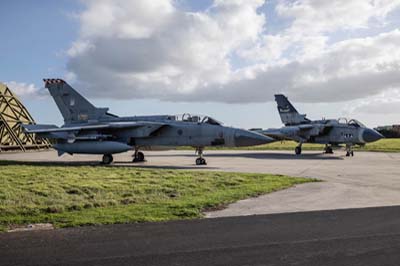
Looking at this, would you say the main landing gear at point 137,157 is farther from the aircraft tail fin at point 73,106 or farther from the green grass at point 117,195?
the green grass at point 117,195

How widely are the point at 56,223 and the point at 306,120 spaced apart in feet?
99.3

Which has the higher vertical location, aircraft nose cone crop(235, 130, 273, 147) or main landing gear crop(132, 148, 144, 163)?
aircraft nose cone crop(235, 130, 273, 147)

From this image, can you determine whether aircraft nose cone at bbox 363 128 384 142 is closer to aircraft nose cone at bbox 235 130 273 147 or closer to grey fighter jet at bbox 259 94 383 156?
grey fighter jet at bbox 259 94 383 156

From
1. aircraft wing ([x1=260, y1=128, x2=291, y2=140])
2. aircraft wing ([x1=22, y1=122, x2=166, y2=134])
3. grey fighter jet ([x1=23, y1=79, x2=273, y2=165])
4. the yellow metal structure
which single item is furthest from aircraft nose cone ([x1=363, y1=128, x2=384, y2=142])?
the yellow metal structure

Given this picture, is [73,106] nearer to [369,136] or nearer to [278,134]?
[278,134]

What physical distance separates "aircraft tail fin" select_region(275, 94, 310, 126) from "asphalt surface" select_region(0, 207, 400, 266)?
2892 centimetres

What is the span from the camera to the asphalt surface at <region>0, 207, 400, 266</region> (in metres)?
4.88

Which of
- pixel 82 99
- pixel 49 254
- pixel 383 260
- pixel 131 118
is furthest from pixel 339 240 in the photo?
pixel 82 99

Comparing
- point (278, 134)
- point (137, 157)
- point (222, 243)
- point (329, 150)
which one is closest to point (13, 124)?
point (137, 157)

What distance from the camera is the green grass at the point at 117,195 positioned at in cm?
760

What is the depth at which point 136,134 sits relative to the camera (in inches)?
822

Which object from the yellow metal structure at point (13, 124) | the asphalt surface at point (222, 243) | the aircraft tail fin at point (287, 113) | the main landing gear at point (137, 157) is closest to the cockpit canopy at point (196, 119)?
the main landing gear at point (137, 157)

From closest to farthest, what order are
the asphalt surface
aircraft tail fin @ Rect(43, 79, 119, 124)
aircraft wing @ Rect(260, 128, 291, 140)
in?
the asphalt surface
aircraft tail fin @ Rect(43, 79, 119, 124)
aircraft wing @ Rect(260, 128, 291, 140)

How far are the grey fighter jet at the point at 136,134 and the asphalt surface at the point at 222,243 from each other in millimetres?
11722
